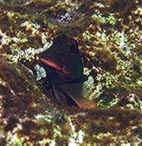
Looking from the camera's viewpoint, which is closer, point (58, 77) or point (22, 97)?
point (22, 97)

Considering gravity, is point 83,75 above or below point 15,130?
above

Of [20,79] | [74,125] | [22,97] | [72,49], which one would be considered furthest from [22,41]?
[74,125]

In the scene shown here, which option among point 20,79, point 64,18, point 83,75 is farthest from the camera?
point 64,18

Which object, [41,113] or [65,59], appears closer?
[41,113]

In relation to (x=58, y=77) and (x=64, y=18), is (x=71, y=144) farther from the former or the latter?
(x=64, y=18)

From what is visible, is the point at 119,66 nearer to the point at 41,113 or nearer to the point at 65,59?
the point at 65,59

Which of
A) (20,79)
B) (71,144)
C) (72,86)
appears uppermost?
(72,86)

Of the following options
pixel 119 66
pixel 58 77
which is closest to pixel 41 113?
pixel 58 77

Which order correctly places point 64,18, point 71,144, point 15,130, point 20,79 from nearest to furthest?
point 15,130
point 71,144
point 20,79
point 64,18

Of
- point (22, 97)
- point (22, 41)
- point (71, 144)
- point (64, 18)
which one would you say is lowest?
point (71, 144)
